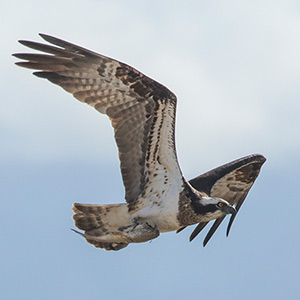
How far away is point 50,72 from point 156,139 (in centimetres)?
177

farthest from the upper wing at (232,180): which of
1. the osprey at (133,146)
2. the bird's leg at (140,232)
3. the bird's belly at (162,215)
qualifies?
the bird's leg at (140,232)

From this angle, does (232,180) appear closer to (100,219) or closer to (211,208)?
(211,208)

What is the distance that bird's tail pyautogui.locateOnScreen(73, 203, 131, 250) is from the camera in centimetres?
1336

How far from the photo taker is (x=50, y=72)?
1281cm

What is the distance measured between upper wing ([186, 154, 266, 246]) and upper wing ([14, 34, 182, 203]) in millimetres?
1861

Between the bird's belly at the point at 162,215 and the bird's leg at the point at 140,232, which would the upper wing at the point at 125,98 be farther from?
the bird's leg at the point at 140,232

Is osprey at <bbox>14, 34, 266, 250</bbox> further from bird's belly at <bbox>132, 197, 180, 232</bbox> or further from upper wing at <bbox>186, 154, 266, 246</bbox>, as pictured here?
upper wing at <bbox>186, 154, 266, 246</bbox>

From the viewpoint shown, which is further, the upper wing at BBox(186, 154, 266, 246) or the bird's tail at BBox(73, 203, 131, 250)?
the upper wing at BBox(186, 154, 266, 246)

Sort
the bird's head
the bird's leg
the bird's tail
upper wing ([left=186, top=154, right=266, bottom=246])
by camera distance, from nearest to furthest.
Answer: the bird's leg → the bird's head → the bird's tail → upper wing ([left=186, top=154, right=266, bottom=246])

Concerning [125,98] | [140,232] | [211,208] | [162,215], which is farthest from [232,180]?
[125,98]

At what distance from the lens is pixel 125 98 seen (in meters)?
13.0

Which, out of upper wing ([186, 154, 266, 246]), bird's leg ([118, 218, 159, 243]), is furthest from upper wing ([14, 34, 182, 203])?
upper wing ([186, 154, 266, 246])

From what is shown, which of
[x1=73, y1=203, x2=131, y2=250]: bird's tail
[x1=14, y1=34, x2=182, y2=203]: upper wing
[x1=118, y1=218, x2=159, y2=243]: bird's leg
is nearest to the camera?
[x1=14, y1=34, x2=182, y2=203]: upper wing

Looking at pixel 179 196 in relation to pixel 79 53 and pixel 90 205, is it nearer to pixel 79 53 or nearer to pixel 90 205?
pixel 90 205
